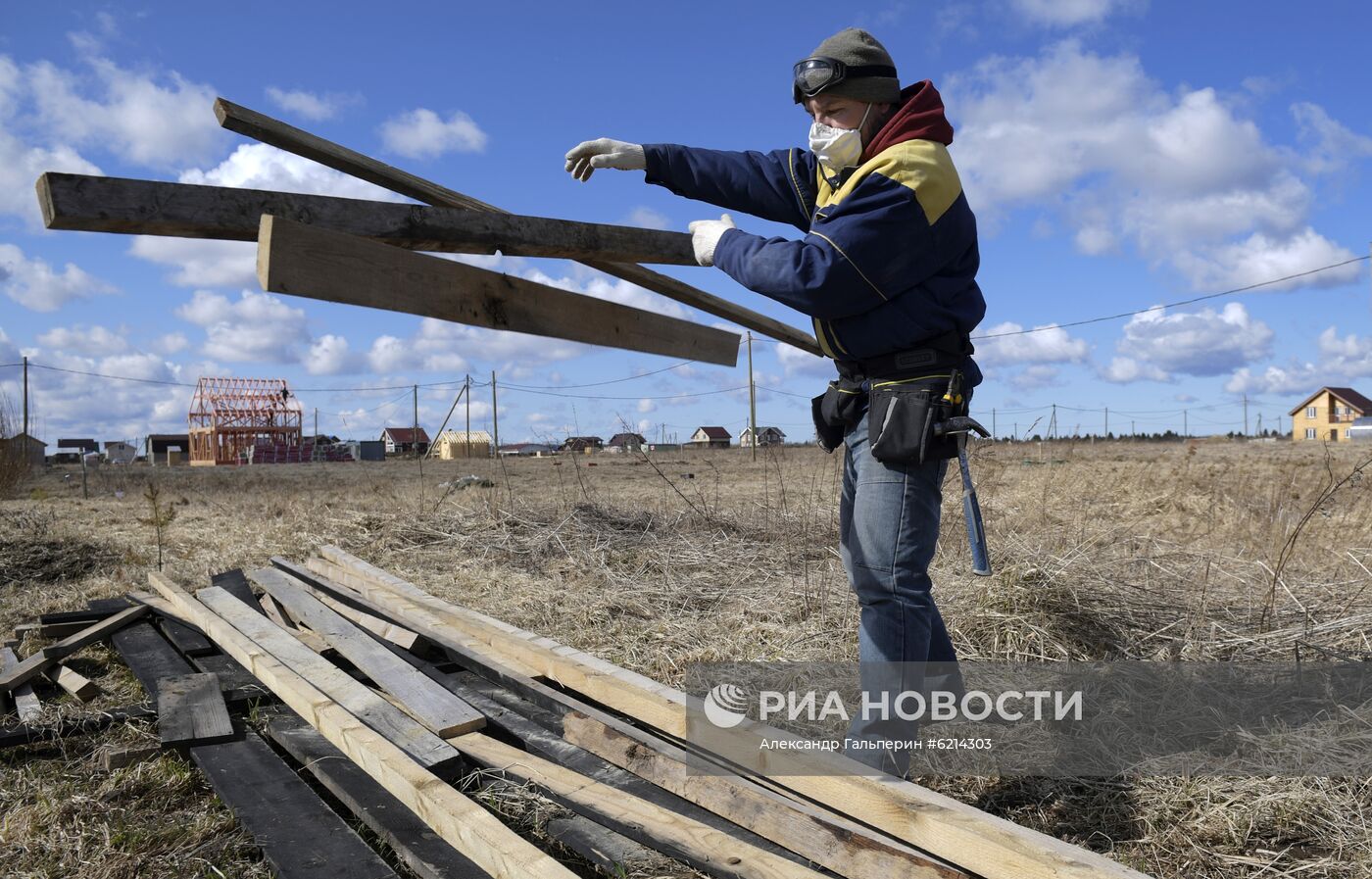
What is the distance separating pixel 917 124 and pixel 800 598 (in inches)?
104

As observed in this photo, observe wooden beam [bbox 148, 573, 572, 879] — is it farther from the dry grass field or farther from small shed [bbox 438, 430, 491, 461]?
small shed [bbox 438, 430, 491, 461]

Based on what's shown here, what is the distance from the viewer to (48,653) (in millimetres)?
3951

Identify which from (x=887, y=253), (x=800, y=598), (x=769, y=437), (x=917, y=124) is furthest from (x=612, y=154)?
(x=769, y=437)

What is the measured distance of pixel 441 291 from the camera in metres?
2.83

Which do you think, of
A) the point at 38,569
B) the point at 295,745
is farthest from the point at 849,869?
the point at 38,569

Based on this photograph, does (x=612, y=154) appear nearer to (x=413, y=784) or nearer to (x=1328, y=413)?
(x=413, y=784)

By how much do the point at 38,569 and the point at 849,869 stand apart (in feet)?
22.0

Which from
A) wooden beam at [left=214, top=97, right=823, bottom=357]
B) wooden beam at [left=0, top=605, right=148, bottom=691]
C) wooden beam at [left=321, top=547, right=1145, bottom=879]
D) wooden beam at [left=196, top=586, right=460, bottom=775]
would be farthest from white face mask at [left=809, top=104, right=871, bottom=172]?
wooden beam at [left=0, top=605, right=148, bottom=691]

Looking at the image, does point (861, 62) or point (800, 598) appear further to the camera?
point (800, 598)

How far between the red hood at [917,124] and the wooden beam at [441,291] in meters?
1.35

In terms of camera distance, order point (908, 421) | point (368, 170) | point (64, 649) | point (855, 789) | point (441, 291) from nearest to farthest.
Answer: point (855, 789), point (908, 421), point (441, 291), point (368, 170), point (64, 649)

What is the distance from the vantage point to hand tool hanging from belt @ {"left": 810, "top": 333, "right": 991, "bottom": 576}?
7.23 feet

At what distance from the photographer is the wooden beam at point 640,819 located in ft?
6.40

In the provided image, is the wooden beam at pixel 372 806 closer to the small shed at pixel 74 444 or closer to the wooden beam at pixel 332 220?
the wooden beam at pixel 332 220
